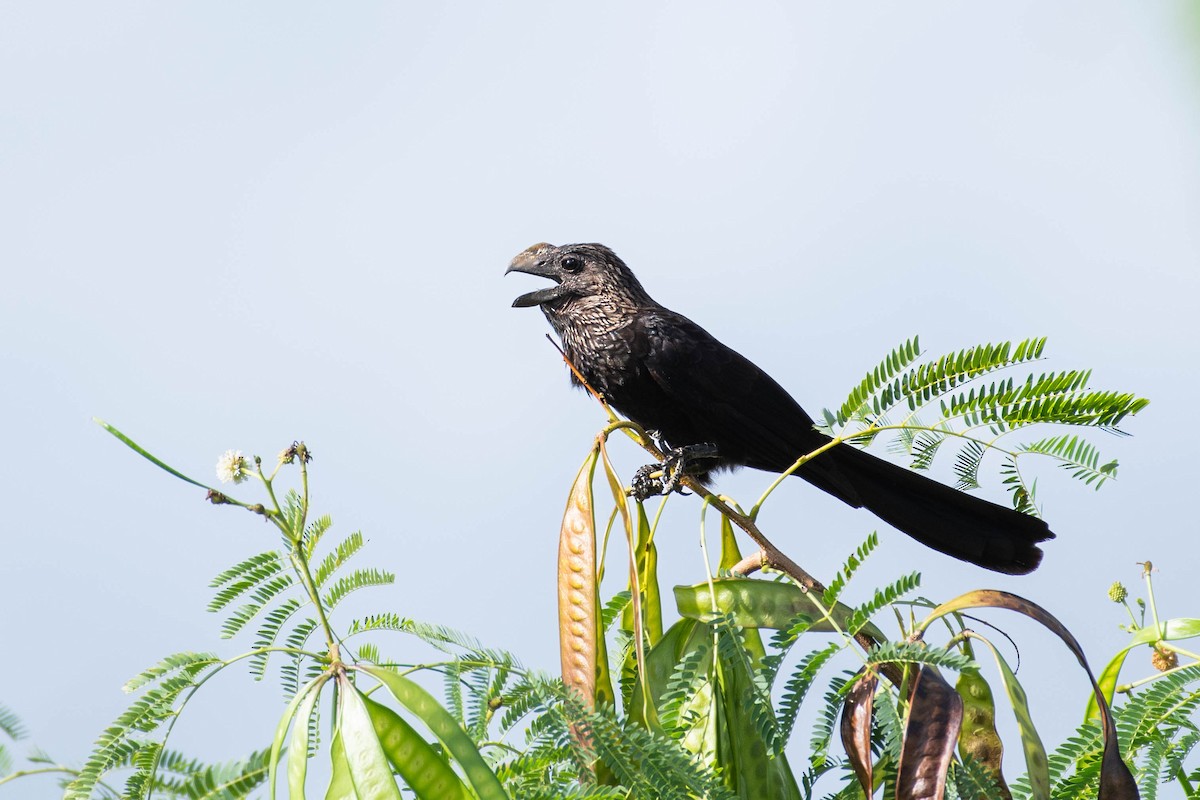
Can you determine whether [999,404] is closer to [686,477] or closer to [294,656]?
[686,477]

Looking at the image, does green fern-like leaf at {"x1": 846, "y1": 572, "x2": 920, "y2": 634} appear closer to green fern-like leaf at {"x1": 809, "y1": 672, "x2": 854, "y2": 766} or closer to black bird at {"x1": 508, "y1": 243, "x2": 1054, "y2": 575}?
green fern-like leaf at {"x1": 809, "y1": 672, "x2": 854, "y2": 766}

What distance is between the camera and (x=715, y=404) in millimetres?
3502

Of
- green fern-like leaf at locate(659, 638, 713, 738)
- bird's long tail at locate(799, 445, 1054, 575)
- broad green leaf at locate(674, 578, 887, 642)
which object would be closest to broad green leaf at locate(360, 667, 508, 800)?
green fern-like leaf at locate(659, 638, 713, 738)

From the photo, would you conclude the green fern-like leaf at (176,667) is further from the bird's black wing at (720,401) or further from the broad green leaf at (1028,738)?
the bird's black wing at (720,401)

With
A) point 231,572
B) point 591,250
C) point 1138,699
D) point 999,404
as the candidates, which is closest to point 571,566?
point 231,572

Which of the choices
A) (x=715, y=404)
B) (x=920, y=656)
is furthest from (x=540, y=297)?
(x=920, y=656)

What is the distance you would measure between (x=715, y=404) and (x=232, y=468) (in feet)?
6.76

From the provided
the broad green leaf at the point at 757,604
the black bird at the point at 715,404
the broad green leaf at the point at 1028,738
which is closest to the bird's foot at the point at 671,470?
the black bird at the point at 715,404

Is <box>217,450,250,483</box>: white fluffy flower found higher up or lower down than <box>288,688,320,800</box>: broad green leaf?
higher up

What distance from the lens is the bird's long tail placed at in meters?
2.91

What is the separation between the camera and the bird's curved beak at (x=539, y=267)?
Result: 3.95 meters

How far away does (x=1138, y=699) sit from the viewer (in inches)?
71.6

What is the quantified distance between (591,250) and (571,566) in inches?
95.8

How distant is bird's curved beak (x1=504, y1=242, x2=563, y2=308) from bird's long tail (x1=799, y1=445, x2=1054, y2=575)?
3.88 ft
